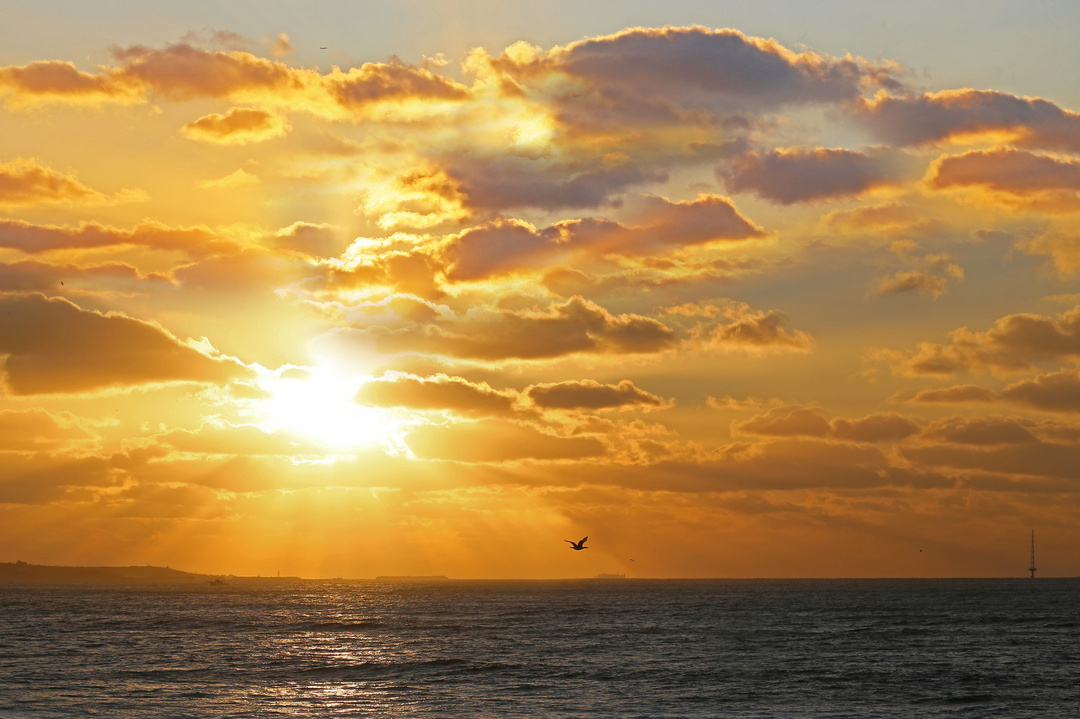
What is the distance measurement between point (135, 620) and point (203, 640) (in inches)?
2000

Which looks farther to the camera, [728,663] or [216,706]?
[728,663]

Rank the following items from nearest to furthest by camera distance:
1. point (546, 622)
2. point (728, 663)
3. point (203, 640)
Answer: point (728, 663), point (203, 640), point (546, 622)

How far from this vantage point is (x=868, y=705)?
2854 inches

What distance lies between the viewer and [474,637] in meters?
134

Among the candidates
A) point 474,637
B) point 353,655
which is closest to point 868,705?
point 353,655

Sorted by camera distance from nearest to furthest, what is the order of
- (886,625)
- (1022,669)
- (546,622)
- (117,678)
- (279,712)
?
(279,712), (117,678), (1022,669), (886,625), (546,622)

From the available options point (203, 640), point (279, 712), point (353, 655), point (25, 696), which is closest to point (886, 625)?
point (353, 655)

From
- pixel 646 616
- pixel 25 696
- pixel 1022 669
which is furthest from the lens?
pixel 646 616

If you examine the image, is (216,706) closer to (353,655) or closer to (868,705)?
(353,655)

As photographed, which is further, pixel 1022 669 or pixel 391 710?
pixel 1022 669

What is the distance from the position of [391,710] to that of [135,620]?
120 meters

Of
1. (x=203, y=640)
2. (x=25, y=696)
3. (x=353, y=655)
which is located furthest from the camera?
(x=203, y=640)

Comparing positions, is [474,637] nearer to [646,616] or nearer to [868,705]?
[646,616]

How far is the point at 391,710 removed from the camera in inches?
2785
